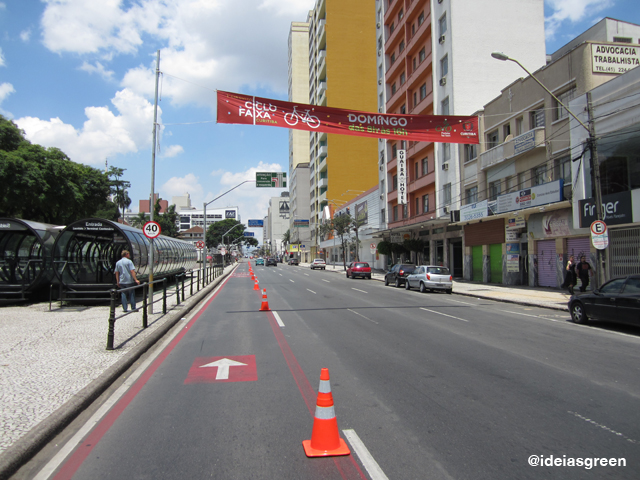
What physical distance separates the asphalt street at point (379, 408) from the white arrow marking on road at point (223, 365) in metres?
0.05

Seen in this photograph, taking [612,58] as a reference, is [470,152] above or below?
below

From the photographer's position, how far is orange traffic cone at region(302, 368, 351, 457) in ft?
13.2

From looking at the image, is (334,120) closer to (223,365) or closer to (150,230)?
(150,230)

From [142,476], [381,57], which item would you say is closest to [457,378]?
[142,476]

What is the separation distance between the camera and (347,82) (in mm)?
76938

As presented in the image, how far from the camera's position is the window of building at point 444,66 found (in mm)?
33781

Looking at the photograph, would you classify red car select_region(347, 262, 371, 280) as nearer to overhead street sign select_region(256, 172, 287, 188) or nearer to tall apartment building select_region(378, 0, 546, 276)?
tall apartment building select_region(378, 0, 546, 276)

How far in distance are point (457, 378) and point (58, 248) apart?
1455cm

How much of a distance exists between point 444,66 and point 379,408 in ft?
113

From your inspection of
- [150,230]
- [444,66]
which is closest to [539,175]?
[444,66]

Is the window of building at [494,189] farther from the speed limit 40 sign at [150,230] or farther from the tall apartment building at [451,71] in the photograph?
the speed limit 40 sign at [150,230]

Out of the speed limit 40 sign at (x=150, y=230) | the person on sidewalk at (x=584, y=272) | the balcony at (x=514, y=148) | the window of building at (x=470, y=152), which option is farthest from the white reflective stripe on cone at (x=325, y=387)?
the window of building at (x=470, y=152)

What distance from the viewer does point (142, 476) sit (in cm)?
369

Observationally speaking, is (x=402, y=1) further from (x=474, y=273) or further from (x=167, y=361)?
(x=167, y=361)
